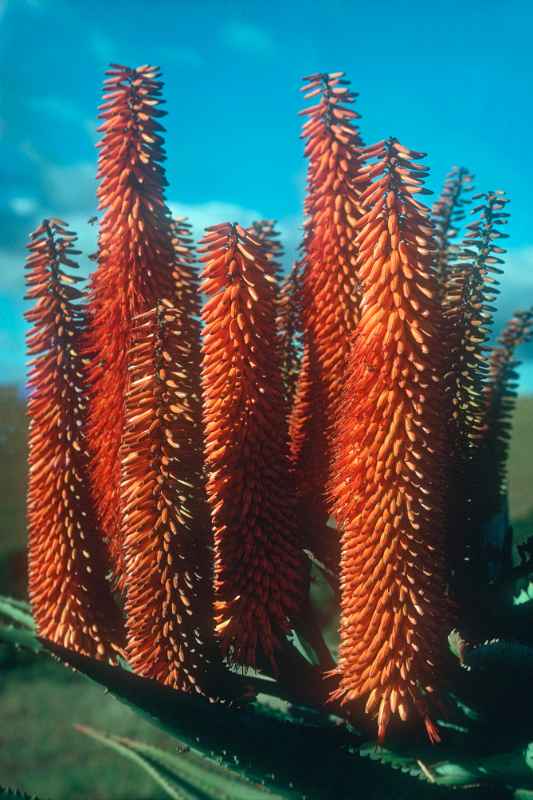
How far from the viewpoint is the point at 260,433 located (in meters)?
1.37

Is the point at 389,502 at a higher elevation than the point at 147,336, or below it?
below

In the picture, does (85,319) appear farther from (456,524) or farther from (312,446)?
(456,524)

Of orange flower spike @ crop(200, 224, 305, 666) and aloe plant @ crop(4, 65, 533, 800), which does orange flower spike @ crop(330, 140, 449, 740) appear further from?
orange flower spike @ crop(200, 224, 305, 666)

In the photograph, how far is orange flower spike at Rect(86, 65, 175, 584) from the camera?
1.48 meters

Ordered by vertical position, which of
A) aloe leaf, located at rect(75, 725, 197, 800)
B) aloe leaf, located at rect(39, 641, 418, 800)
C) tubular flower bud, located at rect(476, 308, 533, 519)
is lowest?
aloe leaf, located at rect(75, 725, 197, 800)

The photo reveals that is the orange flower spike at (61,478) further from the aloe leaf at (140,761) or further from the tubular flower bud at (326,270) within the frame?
the tubular flower bud at (326,270)

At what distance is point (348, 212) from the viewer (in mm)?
1571

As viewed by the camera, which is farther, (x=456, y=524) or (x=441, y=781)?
(x=456, y=524)

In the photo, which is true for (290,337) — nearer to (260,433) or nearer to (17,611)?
(260,433)

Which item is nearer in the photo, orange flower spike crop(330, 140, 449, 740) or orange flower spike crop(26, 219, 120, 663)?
orange flower spike crop(330, 140, 449, 740)

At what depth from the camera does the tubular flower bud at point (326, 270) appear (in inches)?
59.7

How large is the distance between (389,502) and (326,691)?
1.64ft

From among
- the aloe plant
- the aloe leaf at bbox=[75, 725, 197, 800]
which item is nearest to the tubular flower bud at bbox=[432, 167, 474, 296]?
the aloe plant

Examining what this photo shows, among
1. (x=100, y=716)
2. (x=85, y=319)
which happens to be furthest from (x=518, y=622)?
(x=85, y=319)
